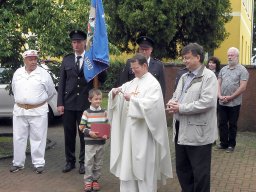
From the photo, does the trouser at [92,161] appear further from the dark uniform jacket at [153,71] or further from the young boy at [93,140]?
the dark uniform jacket at [153,71]

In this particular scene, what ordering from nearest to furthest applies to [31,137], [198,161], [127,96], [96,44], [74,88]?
[198,161] < [127,96] < [96,44] < [74,88] < [31,137]

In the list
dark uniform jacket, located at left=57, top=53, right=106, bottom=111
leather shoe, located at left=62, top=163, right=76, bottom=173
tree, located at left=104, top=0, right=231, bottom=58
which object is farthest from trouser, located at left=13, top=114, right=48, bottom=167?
tree, located at left=104, top=0, right=231, bottom=58

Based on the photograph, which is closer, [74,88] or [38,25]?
[74,88]

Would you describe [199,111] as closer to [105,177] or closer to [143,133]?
[143,133]

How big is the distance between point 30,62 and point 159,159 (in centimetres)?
281

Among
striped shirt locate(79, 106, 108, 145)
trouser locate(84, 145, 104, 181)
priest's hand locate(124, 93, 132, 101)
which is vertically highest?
priest's hand locate(124, 93, 132, 101)

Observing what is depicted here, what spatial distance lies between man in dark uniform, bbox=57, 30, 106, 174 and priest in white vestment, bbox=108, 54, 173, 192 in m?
1.49

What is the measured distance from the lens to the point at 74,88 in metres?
8.40

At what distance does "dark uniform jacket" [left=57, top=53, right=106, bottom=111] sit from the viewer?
8.37 m

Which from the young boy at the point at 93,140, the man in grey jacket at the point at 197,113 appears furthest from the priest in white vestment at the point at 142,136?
the young boy at the point at 93,140

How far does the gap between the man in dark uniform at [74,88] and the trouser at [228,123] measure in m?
3.04

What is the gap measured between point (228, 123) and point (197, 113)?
15.0 feet

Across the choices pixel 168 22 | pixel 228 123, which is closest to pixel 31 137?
pixel 228 123

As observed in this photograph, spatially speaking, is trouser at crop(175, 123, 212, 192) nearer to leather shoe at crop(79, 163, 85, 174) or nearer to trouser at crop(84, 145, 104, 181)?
trouser at crop(84, 145, 104, 181)
